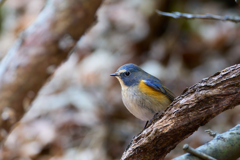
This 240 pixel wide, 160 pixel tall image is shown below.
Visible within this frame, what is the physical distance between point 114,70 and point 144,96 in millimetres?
3756

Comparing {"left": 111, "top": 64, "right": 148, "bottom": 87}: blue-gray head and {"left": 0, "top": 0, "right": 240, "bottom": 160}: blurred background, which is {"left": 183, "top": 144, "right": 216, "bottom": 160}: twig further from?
{"left": 0, "top": 0, "right": 240, "bottom": 160}: blurred background

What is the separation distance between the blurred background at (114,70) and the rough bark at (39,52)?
94 cm

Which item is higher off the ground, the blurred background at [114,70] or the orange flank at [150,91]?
the orange flank at [150,91]

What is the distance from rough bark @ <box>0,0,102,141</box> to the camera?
4.82 m

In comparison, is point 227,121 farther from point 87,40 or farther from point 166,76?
point 87,40

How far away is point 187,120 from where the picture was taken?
229 cm


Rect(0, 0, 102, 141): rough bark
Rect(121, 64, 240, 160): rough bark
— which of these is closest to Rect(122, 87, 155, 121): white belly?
Rect(121, 64, 240, 160): rough bark

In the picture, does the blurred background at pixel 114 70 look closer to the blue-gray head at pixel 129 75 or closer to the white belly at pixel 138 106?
the blue-gray head at pixel 129 75

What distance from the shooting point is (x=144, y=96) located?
3562mm

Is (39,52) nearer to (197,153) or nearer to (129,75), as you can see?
(129,75)

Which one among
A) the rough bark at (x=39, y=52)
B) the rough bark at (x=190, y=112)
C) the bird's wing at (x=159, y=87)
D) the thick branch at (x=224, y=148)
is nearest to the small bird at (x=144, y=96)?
the bird's wing at (x=159, y=87)

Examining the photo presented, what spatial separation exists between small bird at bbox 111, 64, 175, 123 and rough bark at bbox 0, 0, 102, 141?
143 cm

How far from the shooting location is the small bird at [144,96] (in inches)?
138

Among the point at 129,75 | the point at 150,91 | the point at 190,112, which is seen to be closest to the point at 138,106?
the point at 150,91
